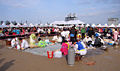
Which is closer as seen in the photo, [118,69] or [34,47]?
[118,69]

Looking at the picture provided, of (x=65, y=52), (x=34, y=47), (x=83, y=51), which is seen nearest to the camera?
(x=83, y=51)

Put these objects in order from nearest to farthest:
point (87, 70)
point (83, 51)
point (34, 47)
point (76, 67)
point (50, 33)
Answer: point (87, 70) < point (76, 67) < point (83, 51) < point (34, 47) < point (50, 33)

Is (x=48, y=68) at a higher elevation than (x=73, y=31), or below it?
below

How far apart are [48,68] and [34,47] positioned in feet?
14.0

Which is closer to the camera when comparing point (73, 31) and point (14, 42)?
point (14, 42)

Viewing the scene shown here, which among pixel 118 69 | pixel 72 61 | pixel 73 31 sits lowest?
pixel 118 69

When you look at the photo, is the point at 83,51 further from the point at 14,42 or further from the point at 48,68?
the point at 14,42

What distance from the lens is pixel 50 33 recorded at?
59.8ft

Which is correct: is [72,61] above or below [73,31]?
below

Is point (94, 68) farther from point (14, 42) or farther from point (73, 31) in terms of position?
point (14, 42)

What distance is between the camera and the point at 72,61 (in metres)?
4.93

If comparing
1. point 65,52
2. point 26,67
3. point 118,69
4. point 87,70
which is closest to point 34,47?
point 65,52

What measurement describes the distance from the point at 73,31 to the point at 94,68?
543cm

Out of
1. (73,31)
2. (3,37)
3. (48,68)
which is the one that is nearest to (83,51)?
(48,68)
